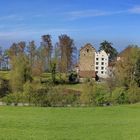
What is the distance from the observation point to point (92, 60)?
114 meters

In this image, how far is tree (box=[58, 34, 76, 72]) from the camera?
100294 mm

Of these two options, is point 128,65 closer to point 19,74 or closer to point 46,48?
point 19,74

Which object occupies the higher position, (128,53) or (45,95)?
(128,53)

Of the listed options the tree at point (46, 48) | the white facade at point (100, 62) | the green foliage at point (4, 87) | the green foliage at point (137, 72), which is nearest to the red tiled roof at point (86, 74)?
the tree at point (46, 48)

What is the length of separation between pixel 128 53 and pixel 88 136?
59.9 m

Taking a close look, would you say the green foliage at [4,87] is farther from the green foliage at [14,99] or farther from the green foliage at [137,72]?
the green foliage at [137,72]

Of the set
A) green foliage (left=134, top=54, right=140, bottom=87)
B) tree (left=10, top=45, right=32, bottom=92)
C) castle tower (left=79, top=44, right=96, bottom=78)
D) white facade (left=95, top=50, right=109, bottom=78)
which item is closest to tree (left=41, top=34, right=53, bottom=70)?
castle tower (left=79, top=44, right=96, bottom=78)

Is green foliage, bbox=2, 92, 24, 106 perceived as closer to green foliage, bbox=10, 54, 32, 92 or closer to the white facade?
green foliage, bbox=10, 54, 32, 92

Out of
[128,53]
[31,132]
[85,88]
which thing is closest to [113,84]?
[128,53]

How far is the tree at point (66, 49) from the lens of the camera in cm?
10029

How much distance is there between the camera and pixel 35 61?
8875cm

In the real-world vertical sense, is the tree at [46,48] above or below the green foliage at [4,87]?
above

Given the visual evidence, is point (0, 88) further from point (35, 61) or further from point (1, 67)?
point (1, 67)

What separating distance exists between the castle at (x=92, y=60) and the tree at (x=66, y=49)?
461 cm
